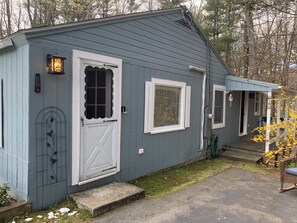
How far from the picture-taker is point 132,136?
4879 millimetres

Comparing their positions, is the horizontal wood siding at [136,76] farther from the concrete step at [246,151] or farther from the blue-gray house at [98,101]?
the concrete step at [246,151]

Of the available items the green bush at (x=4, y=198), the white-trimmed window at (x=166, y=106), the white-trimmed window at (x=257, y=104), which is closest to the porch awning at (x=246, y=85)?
the white-trimmed window at (x=166, y=106)

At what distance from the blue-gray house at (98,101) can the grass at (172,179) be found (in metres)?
0.16

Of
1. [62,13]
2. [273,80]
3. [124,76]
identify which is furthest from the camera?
[273,80]

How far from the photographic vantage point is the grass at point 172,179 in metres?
3.35

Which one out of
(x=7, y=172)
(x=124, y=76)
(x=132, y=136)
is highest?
(x=124, y=76)

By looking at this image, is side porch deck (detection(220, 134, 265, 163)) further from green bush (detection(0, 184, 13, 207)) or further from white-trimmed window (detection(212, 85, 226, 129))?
green bush (detection(0, 184, 13, 207))

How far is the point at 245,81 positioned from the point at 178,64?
9.68ft

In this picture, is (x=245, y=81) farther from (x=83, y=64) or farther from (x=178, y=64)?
(x=83, y=64)

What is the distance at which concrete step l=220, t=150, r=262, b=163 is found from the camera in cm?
713

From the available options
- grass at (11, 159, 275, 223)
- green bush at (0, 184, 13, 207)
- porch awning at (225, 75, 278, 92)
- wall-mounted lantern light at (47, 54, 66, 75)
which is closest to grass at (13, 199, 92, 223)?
grass at (11, 159, 275, 223)

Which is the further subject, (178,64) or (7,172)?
(178,64)

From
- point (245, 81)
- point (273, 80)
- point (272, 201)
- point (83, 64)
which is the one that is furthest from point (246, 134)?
point (83, 64)

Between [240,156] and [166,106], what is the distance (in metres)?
3.29
